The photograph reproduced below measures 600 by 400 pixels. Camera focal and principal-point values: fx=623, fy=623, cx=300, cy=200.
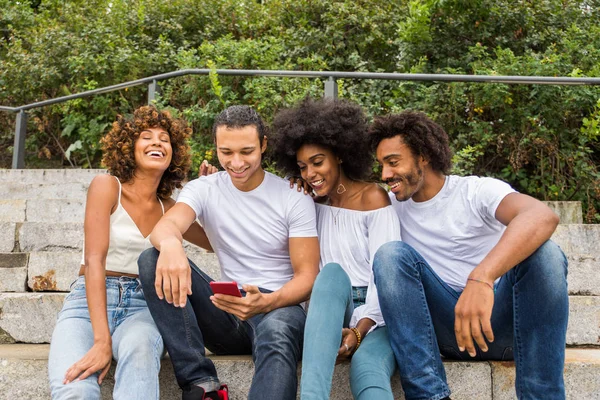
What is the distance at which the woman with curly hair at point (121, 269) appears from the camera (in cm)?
222

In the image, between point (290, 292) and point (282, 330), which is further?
point (290, 292)

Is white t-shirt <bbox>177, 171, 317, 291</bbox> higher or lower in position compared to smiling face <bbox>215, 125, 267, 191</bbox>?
lower

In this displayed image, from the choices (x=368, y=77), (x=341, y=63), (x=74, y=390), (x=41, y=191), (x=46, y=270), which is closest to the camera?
(x=74, y=390)

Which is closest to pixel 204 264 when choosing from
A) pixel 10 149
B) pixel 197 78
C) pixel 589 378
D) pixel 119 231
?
pixel 119 231

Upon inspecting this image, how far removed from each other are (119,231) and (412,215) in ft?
4.12

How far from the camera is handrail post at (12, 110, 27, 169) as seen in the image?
21.4 ft

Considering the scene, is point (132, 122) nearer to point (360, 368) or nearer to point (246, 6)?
point (360, 368)

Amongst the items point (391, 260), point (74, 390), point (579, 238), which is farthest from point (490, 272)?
point (579, 238)

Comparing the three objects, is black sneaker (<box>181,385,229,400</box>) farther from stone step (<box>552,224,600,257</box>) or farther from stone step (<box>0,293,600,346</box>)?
stone step (<box>552,224,600,257</box>)

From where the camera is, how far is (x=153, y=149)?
2.81 metres

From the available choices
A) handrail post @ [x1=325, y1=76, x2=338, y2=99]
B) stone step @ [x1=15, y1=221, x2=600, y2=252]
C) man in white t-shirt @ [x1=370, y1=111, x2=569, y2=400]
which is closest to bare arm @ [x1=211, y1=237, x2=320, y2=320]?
man in white t-shirt @ [x1=370, y1=111, x2=569, y2=400]

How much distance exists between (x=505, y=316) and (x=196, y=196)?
1.35m

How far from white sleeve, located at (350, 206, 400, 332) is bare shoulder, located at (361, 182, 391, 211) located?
0.05 meters

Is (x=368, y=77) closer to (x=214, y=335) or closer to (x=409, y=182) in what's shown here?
(x=409, y=182)
